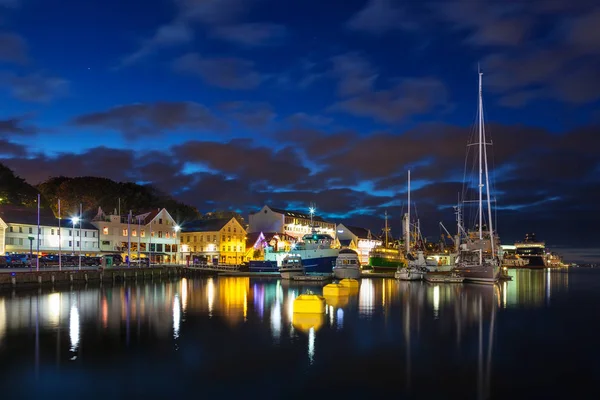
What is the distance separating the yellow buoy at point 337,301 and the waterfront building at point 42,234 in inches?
1723

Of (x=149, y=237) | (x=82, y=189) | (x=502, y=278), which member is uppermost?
Result: (x=82, y=189)

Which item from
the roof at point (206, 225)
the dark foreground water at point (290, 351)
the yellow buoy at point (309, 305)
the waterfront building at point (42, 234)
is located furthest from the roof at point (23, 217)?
the yellow buoy at point (309, 305)

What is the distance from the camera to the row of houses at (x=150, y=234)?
8031cm

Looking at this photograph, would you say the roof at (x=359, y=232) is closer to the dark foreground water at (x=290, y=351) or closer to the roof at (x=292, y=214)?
the roof at (x=292, y=214)

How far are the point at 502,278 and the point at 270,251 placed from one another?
43818 millimetres

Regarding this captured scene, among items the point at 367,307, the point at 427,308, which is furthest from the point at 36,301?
the point at 427,308

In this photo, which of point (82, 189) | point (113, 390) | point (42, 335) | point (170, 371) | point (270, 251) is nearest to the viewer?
point (113, 390)

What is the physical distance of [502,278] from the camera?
90250mm

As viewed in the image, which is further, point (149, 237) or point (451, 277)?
point (149, 237)

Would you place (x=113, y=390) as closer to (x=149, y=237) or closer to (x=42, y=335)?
(x=42, y=335)

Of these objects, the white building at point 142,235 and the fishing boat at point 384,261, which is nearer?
the white building at point 142,235

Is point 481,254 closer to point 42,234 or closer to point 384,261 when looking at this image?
point 384,261

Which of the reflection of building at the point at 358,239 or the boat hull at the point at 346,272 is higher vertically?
the reflection of building at the point at 358,239

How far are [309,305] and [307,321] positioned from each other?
104 inches
